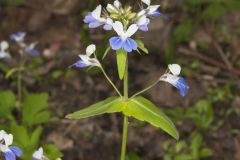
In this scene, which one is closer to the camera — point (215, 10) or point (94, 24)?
point (94, 24)

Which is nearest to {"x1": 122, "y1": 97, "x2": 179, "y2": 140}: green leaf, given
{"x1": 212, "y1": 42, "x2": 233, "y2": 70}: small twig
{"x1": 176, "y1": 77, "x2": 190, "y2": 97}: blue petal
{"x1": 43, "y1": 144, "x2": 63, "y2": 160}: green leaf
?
{"x1": 176, "y1": 77, "x2": 190, "y2": 97}: blue petal

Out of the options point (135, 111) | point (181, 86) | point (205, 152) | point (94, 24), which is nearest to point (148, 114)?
point (135, 111)

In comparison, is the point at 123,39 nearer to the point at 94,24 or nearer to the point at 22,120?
the point at 94,24

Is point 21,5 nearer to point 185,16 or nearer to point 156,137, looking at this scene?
point 185,16

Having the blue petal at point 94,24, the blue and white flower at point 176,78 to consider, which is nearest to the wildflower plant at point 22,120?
the blue petal at point 94,24

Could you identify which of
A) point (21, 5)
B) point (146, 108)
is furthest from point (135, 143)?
point (21, 5)

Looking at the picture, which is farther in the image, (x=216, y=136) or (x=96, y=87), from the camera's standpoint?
(x=96, y=87)
